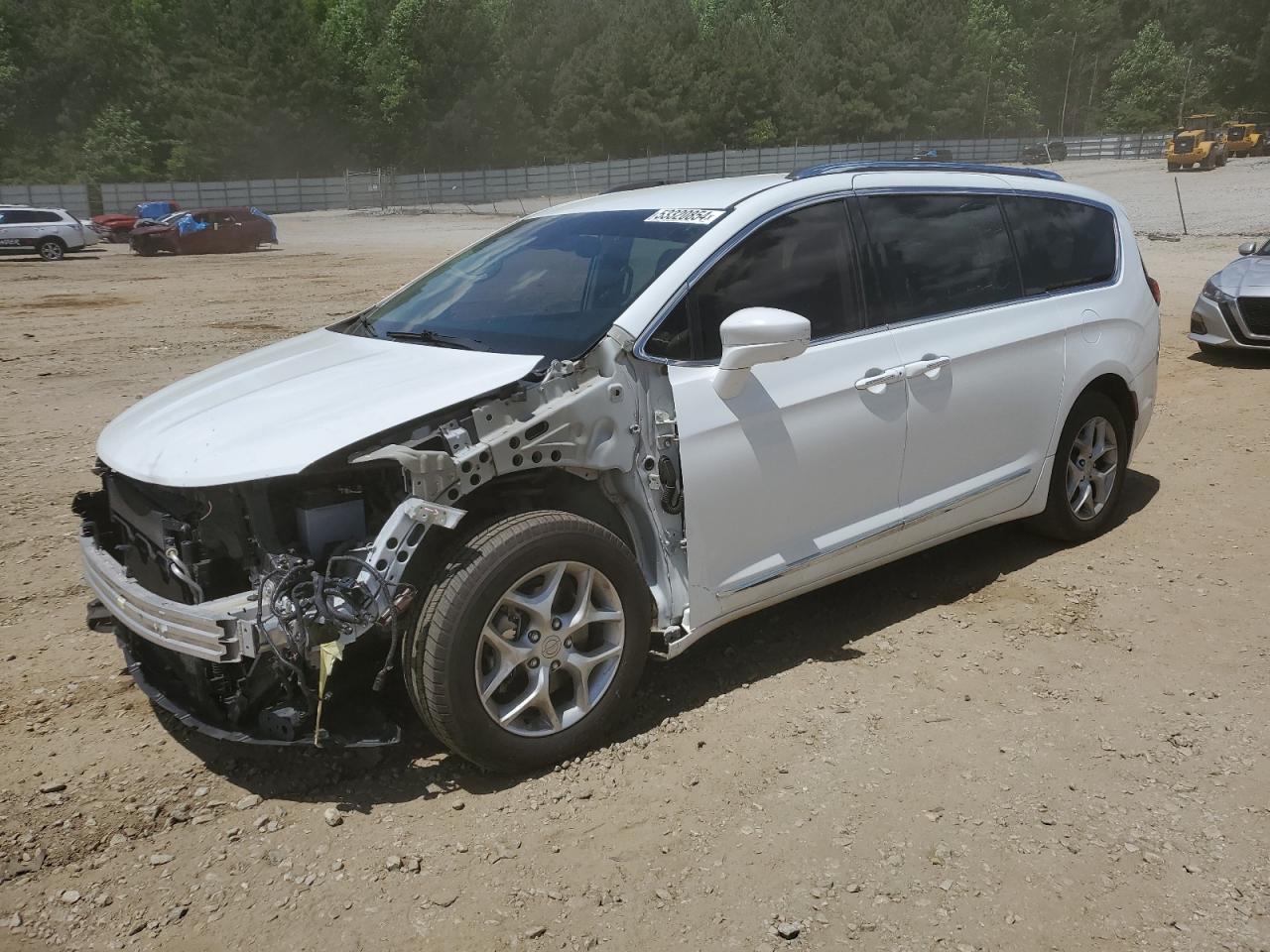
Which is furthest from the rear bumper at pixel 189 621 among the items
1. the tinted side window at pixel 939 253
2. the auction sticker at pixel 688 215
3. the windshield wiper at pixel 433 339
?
the tinted side window at pixel 939 253

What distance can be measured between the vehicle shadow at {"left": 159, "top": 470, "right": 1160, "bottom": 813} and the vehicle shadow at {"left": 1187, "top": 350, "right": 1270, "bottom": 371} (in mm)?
4869

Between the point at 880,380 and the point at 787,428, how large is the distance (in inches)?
20.0

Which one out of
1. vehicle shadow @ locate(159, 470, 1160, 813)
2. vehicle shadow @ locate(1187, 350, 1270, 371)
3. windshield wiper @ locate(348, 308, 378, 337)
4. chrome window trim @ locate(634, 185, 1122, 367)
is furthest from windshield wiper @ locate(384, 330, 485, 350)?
vehicle shadow @ locate(1187, 350, 1270, 371)

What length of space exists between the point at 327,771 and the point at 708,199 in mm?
2440

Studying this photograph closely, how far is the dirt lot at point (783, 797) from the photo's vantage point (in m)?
2.82

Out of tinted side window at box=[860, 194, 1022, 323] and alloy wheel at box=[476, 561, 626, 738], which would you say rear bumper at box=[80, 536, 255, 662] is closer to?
alloy wheel at box=[476, 561, 626, 738]

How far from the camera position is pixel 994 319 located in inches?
182

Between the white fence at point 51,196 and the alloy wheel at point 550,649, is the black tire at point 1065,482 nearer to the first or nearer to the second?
the alloy wheel at point 550,649

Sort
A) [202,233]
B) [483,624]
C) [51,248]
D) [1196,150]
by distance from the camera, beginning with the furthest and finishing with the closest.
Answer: [1196,150], [202,233], [51,248], [483,624]

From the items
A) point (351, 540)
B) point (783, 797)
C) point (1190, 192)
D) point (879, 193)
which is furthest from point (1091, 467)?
point (1190, 192)

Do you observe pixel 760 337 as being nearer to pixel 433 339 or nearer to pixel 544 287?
pixel 544 287

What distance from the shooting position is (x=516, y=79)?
255 feet

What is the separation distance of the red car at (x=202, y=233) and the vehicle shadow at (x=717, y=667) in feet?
102

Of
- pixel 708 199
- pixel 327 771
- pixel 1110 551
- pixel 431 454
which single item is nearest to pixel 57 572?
pixel 327 771
